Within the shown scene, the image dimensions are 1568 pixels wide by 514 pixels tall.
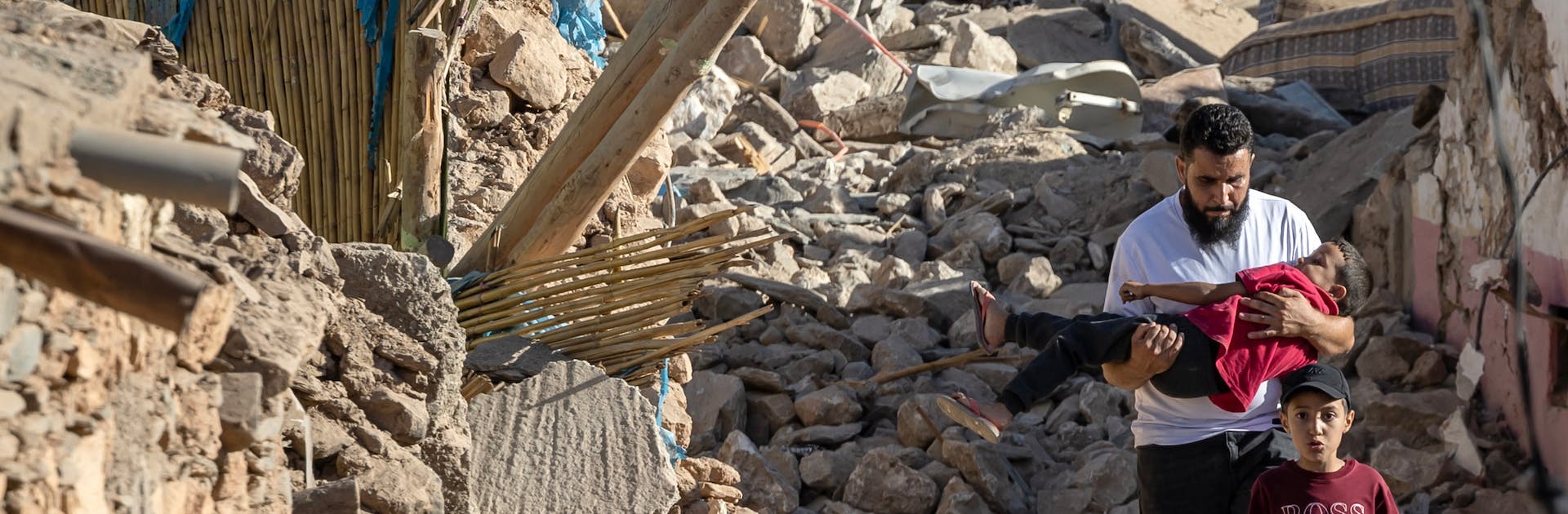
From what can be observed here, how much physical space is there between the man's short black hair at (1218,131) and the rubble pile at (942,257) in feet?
6.59

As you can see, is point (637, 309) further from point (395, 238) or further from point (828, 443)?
point (828, 443)

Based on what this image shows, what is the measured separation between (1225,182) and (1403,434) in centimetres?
279

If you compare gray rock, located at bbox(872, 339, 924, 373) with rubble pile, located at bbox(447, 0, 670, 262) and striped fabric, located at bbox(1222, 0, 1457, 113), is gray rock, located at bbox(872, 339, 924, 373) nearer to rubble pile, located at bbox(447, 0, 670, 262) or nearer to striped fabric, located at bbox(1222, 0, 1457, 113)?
rubble pile, located at bbox(447, 0, 670, 262)

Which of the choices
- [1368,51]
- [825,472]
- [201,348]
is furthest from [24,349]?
[1368,51]

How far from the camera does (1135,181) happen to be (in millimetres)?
9438

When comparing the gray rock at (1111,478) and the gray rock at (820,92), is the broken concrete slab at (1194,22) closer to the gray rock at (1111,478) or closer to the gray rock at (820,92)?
the gray rock at (820,92)

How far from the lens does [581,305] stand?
4.17 m

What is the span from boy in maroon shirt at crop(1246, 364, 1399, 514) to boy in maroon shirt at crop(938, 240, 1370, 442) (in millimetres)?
123

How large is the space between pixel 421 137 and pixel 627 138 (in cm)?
64

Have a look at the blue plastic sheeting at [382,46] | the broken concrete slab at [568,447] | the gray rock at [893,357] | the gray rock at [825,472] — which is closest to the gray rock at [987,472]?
the gray rock at [825,472]

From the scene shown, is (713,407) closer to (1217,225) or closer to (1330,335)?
(1217,225)

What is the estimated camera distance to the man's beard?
133 inches

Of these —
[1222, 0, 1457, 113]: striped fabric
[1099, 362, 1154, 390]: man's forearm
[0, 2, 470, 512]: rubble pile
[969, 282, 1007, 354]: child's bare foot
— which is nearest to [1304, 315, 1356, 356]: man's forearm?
[1099, 362, 1154, 390]: man's forearm

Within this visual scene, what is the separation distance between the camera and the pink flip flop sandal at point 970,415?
336 cm
